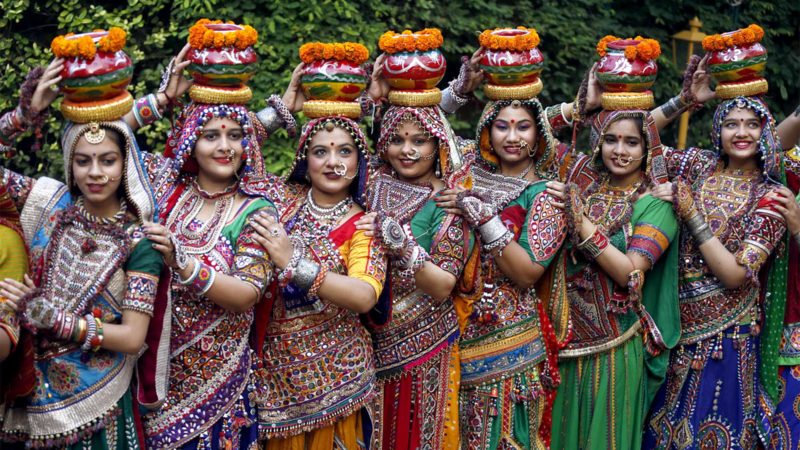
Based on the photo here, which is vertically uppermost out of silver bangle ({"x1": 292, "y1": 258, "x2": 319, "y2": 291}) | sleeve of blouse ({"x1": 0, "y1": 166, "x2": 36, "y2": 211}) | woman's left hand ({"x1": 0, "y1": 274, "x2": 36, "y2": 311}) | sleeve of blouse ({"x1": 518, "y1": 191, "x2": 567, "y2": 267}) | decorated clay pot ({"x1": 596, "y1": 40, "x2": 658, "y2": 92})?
decorated clay pot ({"x1": 596, "y1": 40, "x2": 658, "y2": 92})

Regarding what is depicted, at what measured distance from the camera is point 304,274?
455cm

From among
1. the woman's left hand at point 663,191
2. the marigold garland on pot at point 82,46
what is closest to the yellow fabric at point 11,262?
the marigold garland on pot at point 82,46

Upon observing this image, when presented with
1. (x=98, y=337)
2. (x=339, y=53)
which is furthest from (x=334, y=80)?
(x=98, y=337)

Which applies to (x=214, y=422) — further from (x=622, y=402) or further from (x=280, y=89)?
(x=280, y=89)

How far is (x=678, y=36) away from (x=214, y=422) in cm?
569

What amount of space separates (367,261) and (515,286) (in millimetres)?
939

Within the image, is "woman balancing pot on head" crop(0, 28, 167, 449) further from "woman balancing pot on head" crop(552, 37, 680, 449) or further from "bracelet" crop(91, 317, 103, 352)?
"woman balancing pot on head" crop(552, 37, 680, 449)

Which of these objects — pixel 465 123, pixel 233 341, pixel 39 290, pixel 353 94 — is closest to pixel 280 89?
pixel 465 123

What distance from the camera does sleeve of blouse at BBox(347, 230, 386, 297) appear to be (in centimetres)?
473

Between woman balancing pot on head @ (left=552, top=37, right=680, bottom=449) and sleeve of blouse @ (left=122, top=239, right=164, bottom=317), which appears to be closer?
sleeve of blouse @ (left=122, top=239, right=164, bottom=317)

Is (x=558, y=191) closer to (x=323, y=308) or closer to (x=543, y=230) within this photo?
(x=543, y=230)

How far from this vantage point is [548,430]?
5.64 meters

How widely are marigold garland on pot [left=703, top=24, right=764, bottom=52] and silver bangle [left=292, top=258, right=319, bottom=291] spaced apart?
2.35 metres

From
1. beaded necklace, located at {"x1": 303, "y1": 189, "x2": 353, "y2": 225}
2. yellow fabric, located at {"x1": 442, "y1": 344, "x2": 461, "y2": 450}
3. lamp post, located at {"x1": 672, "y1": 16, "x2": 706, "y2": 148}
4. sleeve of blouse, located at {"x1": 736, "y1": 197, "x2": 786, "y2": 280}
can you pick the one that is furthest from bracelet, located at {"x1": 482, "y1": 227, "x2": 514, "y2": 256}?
lamp post, located at {"x1": 672, "y1": 16, "x2": 706, "y2": 148}
